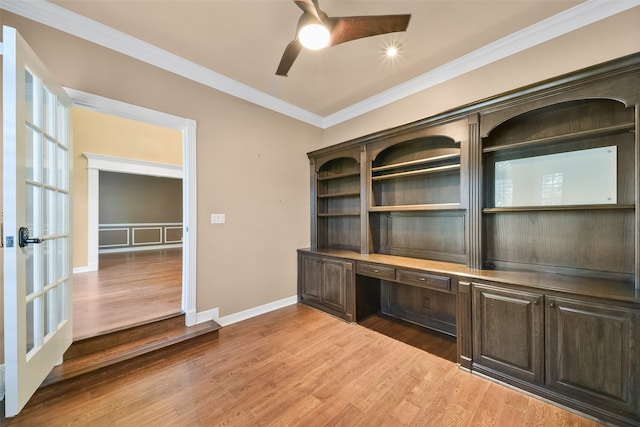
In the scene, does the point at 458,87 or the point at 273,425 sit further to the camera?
the point at 458,87

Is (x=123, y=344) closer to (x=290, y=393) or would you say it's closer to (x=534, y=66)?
(x=290, y=393)

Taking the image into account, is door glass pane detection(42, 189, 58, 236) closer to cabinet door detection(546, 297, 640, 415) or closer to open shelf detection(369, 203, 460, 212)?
open shelf detection(369, 203, 460, 212)

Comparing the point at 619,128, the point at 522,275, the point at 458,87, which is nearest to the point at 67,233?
the point at 522,275

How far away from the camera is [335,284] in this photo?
125 inches

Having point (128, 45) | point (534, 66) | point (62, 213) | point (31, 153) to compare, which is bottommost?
point (62, 213)

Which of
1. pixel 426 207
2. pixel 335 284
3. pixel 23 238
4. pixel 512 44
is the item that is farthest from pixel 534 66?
pixel 23 238

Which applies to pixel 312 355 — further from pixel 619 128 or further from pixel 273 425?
pixel 619 128

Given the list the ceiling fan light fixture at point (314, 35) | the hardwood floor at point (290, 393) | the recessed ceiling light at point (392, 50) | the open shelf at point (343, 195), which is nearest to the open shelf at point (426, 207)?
the open shelf at point (343, 195)

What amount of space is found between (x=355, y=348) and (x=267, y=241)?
174 cm

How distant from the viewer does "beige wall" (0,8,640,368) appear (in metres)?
2.04

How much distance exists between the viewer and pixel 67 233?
2055 mm

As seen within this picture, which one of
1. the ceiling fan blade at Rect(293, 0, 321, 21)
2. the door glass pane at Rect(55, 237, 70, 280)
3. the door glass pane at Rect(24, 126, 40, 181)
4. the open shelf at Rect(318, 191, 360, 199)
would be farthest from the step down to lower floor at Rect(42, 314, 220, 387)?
the ceiling fan blade at Rect(293, 0, 321, 21)

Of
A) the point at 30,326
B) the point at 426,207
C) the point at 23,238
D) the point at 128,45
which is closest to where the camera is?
the point at 23,238

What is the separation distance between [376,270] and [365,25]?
2.22m
